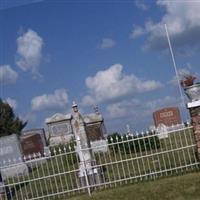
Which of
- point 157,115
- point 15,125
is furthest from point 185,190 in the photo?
point 15,125

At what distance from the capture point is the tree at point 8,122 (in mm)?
48719

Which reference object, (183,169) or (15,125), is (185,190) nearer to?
(183,169)

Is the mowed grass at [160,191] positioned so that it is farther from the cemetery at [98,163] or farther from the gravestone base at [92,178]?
the gravestone base at [92,178]

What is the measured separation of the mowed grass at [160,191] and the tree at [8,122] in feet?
127

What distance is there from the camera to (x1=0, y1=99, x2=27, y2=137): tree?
160 ft

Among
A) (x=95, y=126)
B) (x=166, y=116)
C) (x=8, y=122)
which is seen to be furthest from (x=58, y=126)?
(x=8, y=122)

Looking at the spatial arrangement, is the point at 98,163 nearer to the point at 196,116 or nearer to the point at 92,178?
the point at 92,178

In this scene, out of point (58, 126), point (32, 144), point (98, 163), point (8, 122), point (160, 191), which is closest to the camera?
point (160, 191)


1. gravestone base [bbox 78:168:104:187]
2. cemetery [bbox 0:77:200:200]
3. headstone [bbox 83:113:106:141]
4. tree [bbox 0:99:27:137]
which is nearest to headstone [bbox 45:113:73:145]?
headstone [bbox 83:113:106:141]

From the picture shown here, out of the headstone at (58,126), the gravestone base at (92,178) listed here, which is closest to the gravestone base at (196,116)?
the gravestone base at (92,178)

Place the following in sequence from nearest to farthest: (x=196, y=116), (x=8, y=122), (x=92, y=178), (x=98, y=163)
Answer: (x=196, y=116) < (x=92, y=178) < (x=98, y=163) < (x=8, y=122)

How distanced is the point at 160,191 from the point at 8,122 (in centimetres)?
4211

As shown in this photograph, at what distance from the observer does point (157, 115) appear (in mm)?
27656

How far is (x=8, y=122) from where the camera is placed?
49750 millimetres
